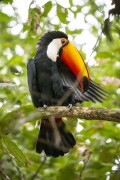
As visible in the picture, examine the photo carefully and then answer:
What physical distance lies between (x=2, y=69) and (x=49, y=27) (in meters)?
0.78

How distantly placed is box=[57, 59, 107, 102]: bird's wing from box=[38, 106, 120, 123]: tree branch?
54cm

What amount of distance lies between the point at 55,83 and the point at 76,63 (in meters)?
0.31

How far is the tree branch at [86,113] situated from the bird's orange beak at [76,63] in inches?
15.0

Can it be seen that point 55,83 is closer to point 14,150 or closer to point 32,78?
point 32,78

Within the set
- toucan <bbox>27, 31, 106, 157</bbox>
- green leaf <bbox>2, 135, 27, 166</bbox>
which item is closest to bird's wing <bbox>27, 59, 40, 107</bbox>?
toucan <bbox>27, 31, 106, 157</bbox>

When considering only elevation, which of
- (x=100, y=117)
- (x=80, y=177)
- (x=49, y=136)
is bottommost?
(x=49, y=136)

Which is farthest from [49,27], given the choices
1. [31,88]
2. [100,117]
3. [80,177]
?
[80,177]

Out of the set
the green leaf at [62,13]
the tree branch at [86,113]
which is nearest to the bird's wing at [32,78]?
the green leaf at [62,13]

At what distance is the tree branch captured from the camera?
9.01 feet

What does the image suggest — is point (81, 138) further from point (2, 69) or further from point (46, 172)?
point (2, 69)

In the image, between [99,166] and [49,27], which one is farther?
[49,27]

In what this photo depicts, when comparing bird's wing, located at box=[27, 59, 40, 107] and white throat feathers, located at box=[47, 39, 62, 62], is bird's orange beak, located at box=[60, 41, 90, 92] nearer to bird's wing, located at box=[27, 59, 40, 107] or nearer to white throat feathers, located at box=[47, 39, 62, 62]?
white throat feathers, located at box=[47, 39, 62, 62]

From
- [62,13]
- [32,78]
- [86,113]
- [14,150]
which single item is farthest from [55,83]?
[14,150]

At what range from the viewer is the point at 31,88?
12.3ft
